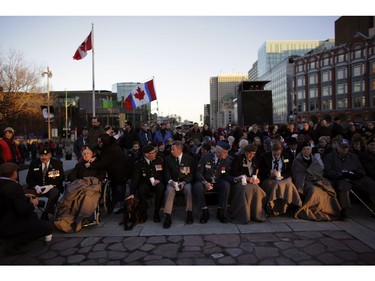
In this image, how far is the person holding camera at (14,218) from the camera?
4.01 m

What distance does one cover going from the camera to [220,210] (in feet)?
18.3

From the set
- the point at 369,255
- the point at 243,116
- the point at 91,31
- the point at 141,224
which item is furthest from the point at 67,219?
the point at 91,31

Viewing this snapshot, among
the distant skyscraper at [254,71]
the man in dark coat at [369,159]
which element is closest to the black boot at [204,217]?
the man in dark coat at [369,159]

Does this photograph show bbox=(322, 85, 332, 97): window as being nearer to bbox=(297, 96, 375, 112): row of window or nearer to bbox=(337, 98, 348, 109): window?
bbox=(297, 96, 375, 112): row of window

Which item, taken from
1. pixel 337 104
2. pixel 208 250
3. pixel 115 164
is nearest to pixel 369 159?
pixel 208 250

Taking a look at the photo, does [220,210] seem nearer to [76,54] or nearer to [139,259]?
[139,259]

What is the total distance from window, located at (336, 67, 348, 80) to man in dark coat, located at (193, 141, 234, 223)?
2965 inches

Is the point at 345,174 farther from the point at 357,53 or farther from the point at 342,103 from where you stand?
the point at 342,103

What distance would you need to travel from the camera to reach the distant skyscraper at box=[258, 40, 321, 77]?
15238 centimetres

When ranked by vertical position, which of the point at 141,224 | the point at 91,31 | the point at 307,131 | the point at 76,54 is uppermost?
the point at 91,31

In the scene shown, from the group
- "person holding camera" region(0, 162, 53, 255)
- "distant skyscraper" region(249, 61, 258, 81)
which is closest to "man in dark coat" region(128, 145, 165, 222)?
"person holding camera" region(0, 162, 53, 255)

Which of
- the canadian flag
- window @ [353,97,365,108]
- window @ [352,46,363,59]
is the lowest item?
the canadian flag

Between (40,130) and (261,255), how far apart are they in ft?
173

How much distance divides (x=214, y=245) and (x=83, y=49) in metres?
15.8
